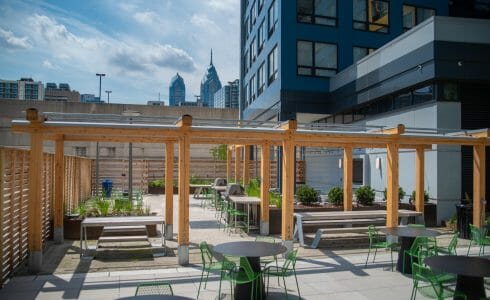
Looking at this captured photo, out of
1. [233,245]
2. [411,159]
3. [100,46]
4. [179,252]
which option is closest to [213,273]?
[179,252]

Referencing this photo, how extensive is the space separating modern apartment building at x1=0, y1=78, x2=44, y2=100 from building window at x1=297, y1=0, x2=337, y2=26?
2170 inches

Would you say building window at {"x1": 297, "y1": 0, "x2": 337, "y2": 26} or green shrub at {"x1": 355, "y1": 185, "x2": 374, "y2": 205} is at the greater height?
building window at {"x1": 297, "y1": 0, "x2": 337, "y2": 26}

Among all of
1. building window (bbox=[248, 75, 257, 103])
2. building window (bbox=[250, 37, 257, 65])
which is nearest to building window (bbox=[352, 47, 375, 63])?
building window (bbox=[248, 75, 257, 103])

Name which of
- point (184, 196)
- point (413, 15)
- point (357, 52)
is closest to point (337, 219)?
point (184, 196)

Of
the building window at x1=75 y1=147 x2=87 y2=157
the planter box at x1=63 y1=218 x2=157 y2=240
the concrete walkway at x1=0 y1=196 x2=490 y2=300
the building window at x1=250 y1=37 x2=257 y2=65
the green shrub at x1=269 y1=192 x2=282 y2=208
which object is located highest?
the building window at x1=250 y1=37 x2=257 y2=65

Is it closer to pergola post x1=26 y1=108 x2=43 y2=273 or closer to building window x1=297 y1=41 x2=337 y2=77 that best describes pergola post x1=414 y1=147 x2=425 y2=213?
building window x1=297 y1=41 x2=337 y2=77

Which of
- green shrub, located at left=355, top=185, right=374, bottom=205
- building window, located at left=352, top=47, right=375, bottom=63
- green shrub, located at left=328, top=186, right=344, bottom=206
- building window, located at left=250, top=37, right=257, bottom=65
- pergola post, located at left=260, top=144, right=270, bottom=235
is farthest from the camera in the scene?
building window, located at left=250, top=37, right=257, bottom=65

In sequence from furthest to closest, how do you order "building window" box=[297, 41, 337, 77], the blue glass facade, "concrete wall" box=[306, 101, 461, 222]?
"building window" box=[297, 41, 337, 77] → the blue glass facade → "concrete wall" box=[306, 101, 461, 222]

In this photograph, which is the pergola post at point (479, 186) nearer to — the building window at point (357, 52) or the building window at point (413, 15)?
the building window at point (357, 52)

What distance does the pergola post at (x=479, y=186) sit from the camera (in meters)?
11.4

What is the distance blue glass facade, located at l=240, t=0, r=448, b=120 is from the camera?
63.0 ft

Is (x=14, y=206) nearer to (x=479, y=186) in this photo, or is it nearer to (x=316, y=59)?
(x=479, y=186)

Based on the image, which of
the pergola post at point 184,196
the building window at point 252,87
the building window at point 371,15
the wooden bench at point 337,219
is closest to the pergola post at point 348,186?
the wooden bench at point 337,219

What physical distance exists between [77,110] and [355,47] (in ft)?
67.0
